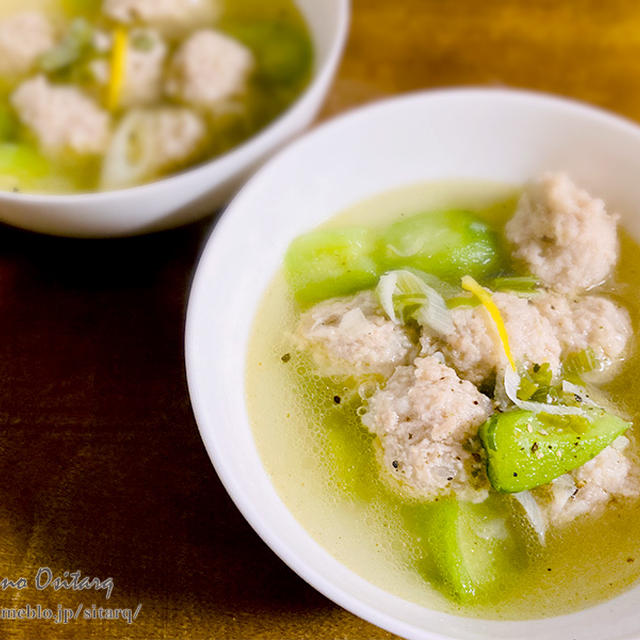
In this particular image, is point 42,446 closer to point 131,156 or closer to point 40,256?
point 40,256

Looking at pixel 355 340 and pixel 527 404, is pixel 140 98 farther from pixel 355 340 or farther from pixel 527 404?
pixel 527 404

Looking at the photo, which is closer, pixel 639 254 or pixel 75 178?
pixel 639 254

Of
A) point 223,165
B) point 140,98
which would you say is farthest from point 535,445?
point 140,98

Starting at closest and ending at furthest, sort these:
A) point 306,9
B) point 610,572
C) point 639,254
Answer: point 610,572 → point 639,254 → point 306,9

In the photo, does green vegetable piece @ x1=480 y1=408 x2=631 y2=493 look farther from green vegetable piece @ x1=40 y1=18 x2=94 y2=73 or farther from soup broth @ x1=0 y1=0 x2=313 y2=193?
green vegetable piece @ x1=40 y1=18 x2=94 y2=73

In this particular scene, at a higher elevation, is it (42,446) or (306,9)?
(306,9)

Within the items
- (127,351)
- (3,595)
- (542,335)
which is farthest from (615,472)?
(3,595)

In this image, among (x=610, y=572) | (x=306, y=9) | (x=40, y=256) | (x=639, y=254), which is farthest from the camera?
(x=306, y=9)

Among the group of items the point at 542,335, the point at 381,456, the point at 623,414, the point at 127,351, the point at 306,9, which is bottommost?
A: the point at 127,351
